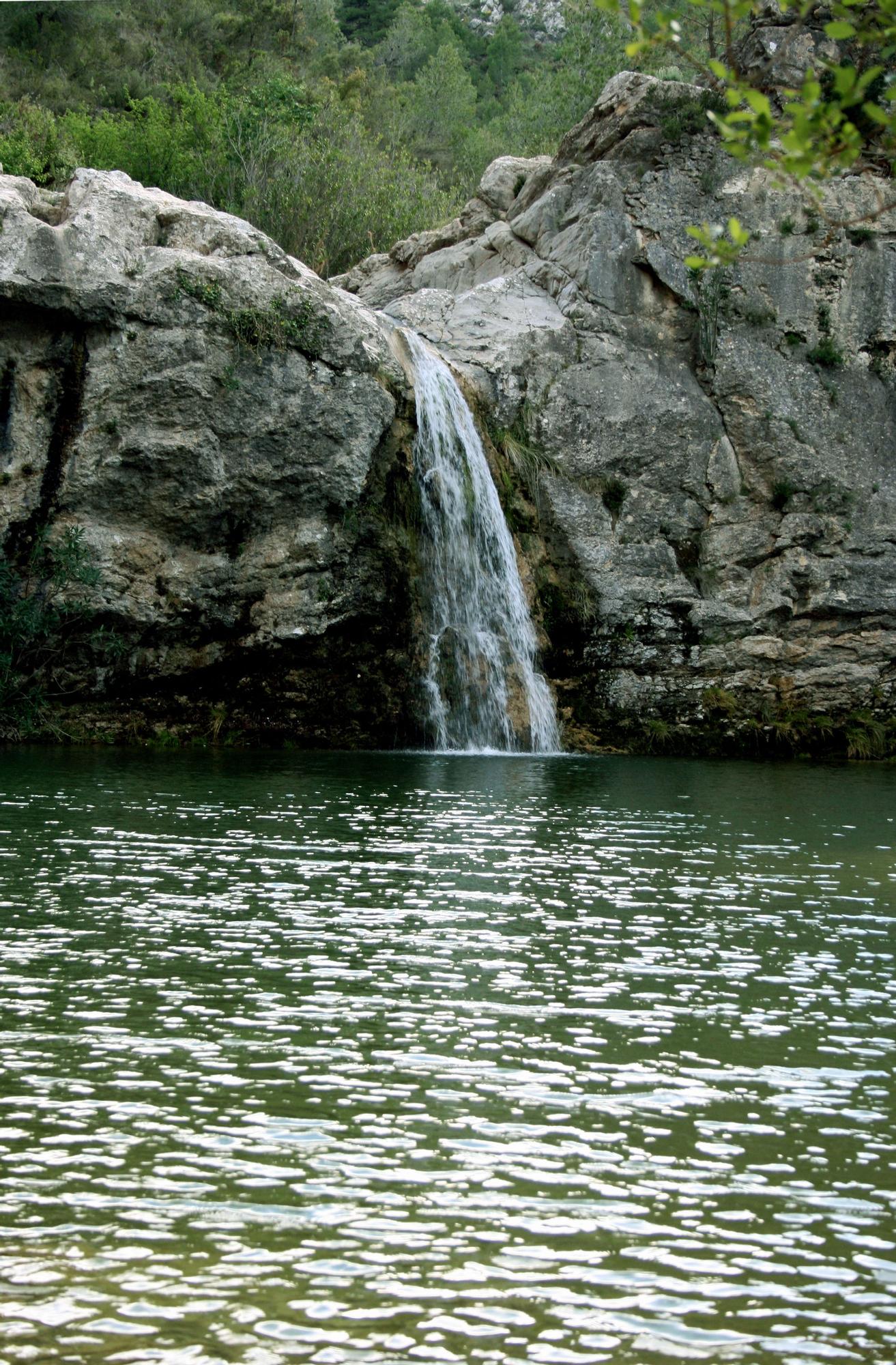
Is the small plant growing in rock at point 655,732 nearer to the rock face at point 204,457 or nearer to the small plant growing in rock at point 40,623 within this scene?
the rock face at point 204,457

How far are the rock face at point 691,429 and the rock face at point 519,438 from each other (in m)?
0.06

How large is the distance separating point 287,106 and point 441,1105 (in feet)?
106

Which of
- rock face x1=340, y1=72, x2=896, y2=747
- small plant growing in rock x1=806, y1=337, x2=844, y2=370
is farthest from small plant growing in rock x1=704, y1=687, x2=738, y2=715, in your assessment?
small plant growing in rock x1=806, y1=337, x2=844, y2=370

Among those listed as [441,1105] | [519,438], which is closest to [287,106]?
[519,438]

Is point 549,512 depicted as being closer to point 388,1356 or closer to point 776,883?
point 776,883

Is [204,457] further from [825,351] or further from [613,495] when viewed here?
[825,351]

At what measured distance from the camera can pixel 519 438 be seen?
26.2 metres

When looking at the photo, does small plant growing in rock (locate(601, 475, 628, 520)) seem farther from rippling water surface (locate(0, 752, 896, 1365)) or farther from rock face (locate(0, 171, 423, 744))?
rippling water surface (locate(0, 752, 896, 1365))

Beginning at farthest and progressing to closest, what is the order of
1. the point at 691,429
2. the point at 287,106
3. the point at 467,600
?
the point at 287,106, the point at 691,429, the point at 467,600

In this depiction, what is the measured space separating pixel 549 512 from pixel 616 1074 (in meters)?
19.9

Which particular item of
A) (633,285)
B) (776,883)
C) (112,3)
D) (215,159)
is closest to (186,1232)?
(776,883)

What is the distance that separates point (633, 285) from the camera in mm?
28031

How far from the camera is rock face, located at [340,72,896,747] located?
1031 inches

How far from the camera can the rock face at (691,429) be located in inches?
1031
